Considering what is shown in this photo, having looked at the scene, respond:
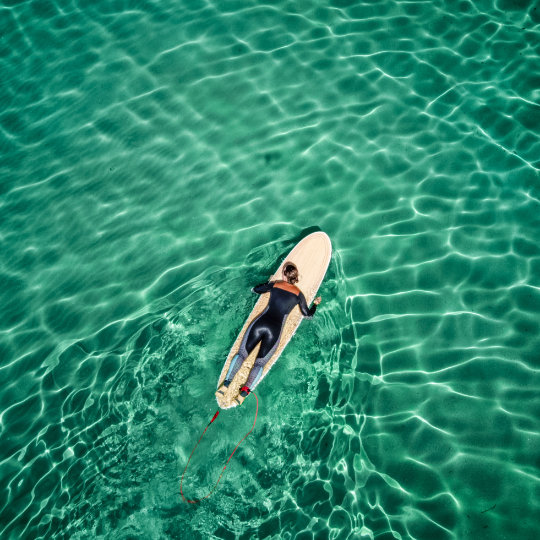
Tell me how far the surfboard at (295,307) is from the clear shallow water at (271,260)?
185mm

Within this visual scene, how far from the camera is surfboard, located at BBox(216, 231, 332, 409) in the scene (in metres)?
4.87

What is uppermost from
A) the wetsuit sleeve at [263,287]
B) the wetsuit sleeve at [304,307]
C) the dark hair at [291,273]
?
the dark hair at [291,273]

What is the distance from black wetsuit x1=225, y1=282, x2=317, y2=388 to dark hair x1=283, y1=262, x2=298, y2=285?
166 millimetres

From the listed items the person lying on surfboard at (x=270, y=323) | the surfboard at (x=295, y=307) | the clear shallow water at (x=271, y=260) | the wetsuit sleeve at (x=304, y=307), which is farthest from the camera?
the wetsuit sleeve at (x=304, y=307)

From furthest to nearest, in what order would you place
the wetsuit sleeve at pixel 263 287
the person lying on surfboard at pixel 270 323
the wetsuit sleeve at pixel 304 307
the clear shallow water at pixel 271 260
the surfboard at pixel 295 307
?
the wetsuit sleeve at pixel 263 287 < the wetsuit sleeve at pixel 304 307 < the person lying on surfboard at pixel 270 323 < the surfboard at pixel 295 307 < the clear shallow water at pixel 271 260

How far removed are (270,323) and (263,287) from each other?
48cm

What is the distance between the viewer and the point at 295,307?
17.4ft

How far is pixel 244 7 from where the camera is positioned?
7.51 metres

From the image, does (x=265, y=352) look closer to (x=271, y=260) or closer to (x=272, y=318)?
(x=272, y=318)

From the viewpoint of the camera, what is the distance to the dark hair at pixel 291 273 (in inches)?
208

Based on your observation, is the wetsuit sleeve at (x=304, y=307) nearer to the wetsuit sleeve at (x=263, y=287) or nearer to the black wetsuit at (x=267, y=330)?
the black wetsuit at (x=267, y=330)

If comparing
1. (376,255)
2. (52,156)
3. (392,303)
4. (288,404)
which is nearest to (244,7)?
(52,156)

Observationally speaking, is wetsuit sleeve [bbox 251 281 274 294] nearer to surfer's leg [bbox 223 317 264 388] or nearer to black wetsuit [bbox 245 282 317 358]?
black wetsuit [bbox 245 282 317 358]

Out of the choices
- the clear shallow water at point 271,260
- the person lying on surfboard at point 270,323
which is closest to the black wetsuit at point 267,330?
the person lying on surfboard at point 270,323
